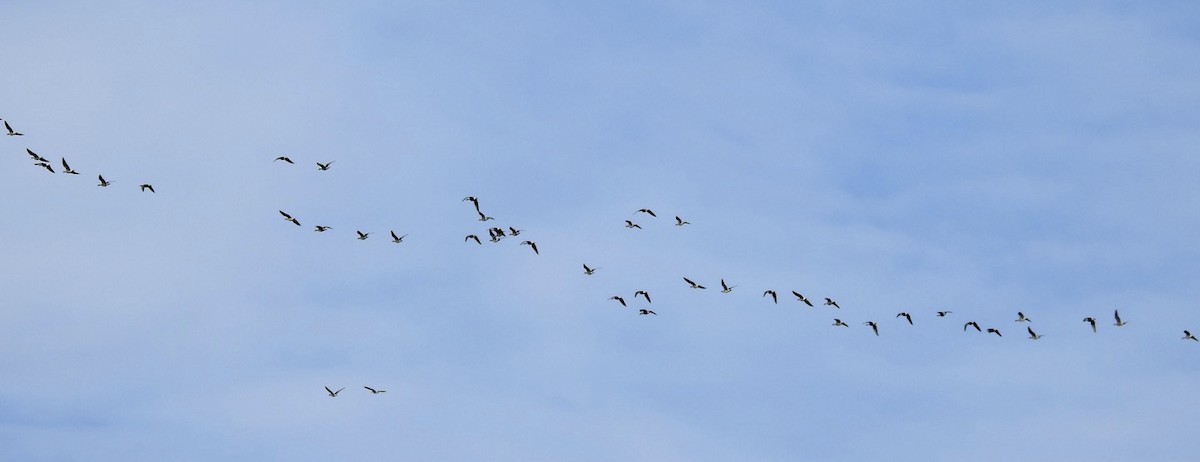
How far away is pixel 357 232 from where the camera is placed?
120188mm

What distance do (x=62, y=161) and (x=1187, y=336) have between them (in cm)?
8887

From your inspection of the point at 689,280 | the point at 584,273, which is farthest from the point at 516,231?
the point at 689,280

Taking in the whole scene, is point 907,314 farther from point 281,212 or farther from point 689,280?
point 281,212

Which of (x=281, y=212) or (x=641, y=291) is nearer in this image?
(x=281, y=212)

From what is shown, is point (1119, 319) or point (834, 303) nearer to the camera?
point (1119, 319)

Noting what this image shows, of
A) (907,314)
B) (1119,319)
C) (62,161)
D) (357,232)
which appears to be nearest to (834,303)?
(907,314)

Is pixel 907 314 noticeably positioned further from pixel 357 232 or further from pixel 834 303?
pixel 357 232

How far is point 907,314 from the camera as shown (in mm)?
118000

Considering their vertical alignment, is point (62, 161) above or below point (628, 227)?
below

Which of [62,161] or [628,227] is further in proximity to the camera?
[628,227]

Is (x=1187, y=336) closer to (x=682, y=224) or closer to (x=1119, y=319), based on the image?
(x=1119, y=319)

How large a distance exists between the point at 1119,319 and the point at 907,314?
53.6ft

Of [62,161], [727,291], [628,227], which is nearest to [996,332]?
[727,291]

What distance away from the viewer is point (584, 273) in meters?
119
